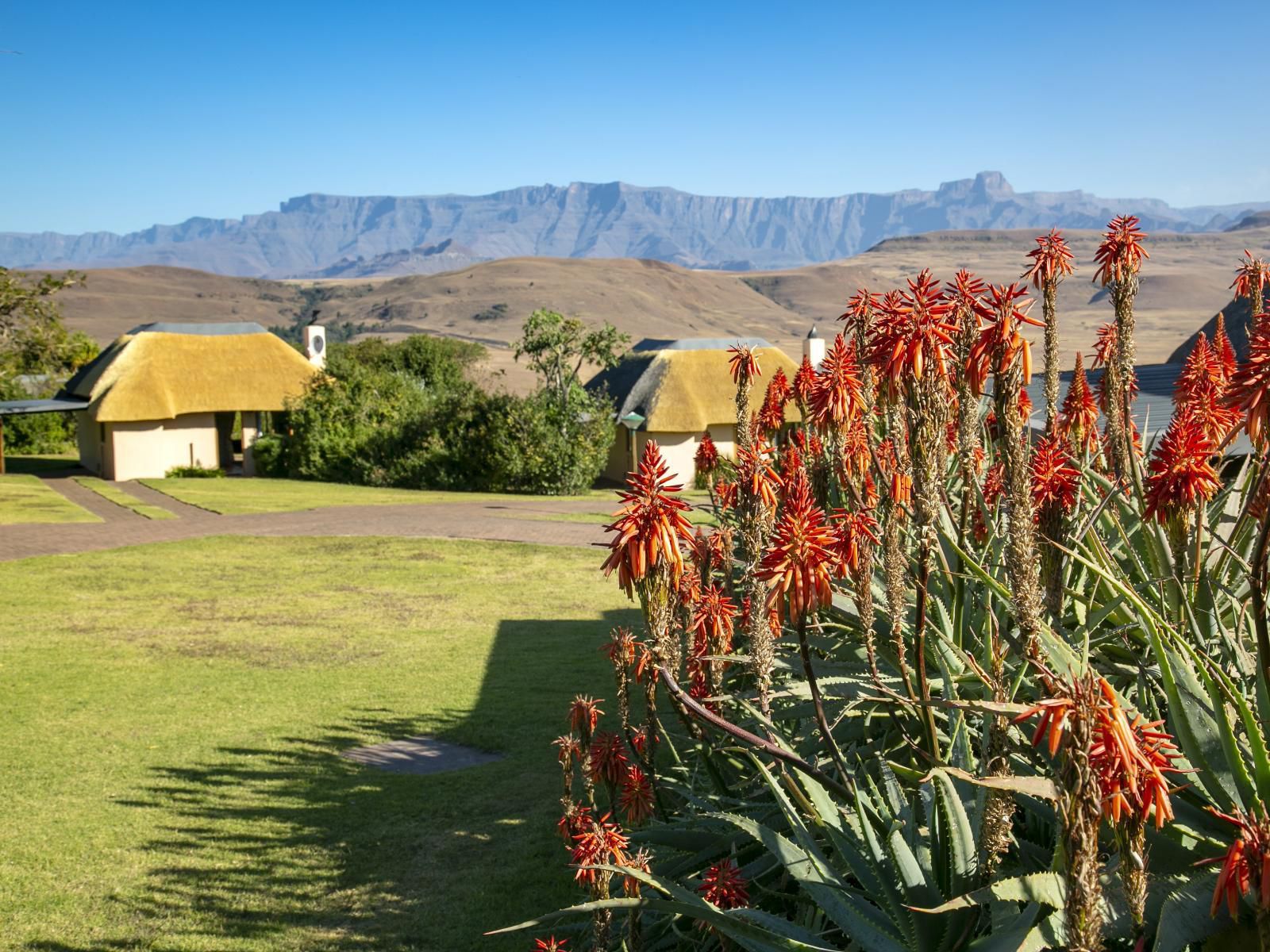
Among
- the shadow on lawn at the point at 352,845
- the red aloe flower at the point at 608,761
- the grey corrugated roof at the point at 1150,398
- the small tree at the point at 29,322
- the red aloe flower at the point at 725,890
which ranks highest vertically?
the small tree at the point at 29,322

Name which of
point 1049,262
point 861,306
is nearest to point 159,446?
point 861,306

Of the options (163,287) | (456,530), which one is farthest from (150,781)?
(163,287)

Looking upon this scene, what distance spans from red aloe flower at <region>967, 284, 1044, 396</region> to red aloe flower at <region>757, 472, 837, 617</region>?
0.83m


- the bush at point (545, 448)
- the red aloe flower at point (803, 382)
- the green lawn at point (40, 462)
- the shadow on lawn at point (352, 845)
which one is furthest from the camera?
the green lawn at point (40, 462)

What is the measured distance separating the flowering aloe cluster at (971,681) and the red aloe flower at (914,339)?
11 millimetres

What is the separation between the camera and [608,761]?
5.24 metres

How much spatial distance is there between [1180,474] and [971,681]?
98 centimetres

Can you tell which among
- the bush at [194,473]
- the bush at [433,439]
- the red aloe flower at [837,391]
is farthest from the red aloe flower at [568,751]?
the bush at [194,473]

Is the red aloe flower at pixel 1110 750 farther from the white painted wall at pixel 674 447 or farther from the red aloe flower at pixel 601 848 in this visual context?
the white painted wall at pixel 674 447

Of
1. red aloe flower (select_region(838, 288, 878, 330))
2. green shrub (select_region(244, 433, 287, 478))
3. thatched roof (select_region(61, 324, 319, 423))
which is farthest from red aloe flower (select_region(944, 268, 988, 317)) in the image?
green shrub (select_region(244, 433, 287, 478))

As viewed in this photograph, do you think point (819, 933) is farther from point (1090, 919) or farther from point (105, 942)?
point (105, 942)

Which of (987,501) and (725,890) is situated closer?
(725,890)

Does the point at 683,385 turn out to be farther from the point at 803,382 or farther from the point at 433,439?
the point at 803,382

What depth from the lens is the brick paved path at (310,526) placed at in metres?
22.2
